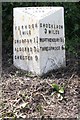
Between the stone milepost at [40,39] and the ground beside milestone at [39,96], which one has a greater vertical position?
the stone milepost at [40,39]

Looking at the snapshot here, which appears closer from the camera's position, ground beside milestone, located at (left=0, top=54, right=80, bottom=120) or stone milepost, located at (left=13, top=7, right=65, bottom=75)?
ground beside milestone, located at (left=0, top=54, right=80, bottom=120)

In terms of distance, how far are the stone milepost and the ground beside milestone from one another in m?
0.14

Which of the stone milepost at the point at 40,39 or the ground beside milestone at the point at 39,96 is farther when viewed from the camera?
the stone milepost at the point at 40,39

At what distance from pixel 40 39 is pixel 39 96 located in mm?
892

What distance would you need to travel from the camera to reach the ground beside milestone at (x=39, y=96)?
4.71 metres

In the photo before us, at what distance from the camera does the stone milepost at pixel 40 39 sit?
18.5ft

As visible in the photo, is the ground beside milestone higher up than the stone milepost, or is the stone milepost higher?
the stone milepost

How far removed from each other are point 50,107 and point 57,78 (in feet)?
2.32

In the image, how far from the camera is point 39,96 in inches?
196

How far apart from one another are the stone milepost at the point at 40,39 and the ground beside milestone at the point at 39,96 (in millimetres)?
142

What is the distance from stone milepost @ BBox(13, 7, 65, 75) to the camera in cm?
563

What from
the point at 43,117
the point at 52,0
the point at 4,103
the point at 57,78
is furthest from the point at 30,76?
the point at 52,0

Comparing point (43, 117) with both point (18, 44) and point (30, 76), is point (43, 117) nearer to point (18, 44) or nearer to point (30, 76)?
point (30, 76)

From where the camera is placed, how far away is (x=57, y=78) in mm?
5453
